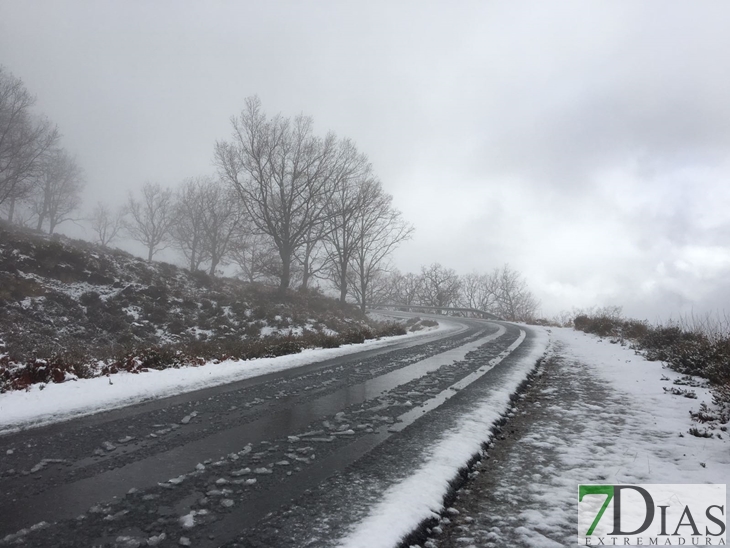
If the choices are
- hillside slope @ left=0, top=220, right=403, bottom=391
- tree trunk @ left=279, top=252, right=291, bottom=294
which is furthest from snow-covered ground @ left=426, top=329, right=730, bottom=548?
tree trunk @ left=279, top=252, right=291, bottom=294

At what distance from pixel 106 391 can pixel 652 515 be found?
22.7 ft

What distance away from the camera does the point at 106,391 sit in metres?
5.91

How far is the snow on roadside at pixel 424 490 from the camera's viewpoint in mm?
2439

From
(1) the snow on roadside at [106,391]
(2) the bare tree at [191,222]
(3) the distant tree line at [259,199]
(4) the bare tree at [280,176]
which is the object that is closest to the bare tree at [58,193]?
(3) the distant tree line at [259,199]

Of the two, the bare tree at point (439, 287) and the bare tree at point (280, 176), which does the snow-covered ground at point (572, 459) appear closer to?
the bare tree at point (280, 176)

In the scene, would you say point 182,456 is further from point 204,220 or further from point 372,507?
point 204,220

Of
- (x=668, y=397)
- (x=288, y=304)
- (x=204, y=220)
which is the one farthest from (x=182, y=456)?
(x=204, y=220)

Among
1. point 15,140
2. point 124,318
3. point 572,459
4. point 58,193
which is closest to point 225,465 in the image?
point 572,459

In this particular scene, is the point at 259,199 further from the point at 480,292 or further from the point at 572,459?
the point at 480,292

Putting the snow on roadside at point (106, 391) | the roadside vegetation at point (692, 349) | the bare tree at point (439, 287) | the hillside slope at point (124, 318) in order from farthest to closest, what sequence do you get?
the bare tree at point (439, 287) < the hillside slope at point (124, 318) < the roadside vegetation at point (692, 349) < the snow on roadside at point (106, 391)

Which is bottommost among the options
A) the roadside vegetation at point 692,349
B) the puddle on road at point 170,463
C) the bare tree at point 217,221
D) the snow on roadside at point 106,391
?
the snow on roadside at point 106,391

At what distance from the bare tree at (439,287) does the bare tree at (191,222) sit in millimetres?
36145

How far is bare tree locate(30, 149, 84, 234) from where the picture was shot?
40.7 m

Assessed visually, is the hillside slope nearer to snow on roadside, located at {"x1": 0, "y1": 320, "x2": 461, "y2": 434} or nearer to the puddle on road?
snow on roadside, located at {"x1": 0, "y1": 320, "x2": 461, "y2": 434}
